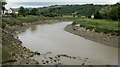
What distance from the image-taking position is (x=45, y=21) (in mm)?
61375

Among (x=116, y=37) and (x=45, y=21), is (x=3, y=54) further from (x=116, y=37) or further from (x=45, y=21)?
(x=45, y=21)

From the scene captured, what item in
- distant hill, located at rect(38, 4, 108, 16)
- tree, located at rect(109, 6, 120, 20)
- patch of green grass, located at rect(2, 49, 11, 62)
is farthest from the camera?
distant hill, located at rect(38, 4, 108, 16)

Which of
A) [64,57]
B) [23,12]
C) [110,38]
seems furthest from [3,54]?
[23,12]

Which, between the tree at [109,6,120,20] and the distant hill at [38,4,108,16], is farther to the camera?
the distant hill at [38,4,108,16]

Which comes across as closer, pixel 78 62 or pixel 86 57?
pixel 78 62

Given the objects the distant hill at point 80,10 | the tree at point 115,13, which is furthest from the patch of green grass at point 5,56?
the distant hill at point 80,10

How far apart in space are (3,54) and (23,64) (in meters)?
2.04

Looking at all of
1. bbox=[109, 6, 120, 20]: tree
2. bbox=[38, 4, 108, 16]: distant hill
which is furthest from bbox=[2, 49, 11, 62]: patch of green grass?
bbox=[38, 4, 108, 16]: distant hill

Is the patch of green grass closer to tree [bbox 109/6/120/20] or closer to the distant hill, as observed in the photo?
tree [bbox 109/6/120/20]

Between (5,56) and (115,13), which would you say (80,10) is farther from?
(5,56)

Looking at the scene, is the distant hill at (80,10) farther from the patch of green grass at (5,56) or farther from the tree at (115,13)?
the patch of green grass at (5,56)

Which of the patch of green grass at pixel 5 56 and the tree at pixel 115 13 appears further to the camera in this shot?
the tree at pixel 115 13

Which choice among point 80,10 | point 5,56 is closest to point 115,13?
point 5,56

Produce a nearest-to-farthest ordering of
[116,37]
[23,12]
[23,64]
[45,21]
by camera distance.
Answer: [23,64], [116,37], [45,21], [23,12]
